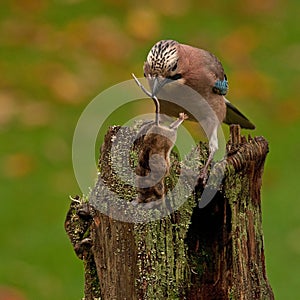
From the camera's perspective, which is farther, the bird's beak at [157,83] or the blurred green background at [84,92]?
the blurred green background at [84,92]

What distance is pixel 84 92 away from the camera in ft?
31.7

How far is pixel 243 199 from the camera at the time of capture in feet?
12.5

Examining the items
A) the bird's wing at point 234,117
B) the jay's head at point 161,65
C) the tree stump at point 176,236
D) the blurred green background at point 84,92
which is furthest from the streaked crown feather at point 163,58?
the blurred green background at point 84,92

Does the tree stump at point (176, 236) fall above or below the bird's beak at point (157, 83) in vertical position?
below

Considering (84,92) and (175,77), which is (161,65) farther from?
(84,92)

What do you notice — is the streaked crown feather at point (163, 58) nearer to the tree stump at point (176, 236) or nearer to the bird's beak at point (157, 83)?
the bird's beak at point (157, 83)

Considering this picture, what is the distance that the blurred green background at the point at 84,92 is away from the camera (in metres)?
7.17

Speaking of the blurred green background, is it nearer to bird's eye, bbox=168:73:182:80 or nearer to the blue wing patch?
the blue wing patch

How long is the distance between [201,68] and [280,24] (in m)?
5.87

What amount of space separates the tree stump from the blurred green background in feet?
9.25

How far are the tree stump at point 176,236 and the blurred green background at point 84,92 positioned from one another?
9.25ft

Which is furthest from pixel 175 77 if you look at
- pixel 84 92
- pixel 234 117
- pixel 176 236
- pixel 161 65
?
pixel 84 92

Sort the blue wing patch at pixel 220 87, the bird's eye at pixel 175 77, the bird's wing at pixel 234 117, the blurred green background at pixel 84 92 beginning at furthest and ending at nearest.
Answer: the blurred green background at pixel 84 92, the bird's wing at pixel 234 117, the blue wing patch at pixel 220 87, the bird's eye at pixel 175 77

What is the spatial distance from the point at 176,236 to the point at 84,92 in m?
6.15
